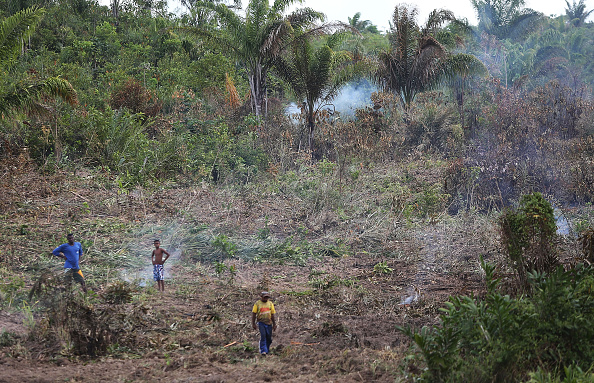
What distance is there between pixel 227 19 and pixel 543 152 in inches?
393

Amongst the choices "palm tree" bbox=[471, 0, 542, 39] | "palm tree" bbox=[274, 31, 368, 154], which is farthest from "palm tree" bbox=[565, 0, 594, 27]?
"palm tree" bbox=[274, 31, 368, 154]

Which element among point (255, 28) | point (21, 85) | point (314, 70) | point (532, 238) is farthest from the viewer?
point (314, 70)

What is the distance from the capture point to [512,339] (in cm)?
452

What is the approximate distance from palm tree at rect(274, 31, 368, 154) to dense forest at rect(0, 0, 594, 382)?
0.07 meters

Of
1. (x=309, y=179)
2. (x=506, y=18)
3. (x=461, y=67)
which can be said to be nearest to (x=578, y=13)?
(x=506, y=18)

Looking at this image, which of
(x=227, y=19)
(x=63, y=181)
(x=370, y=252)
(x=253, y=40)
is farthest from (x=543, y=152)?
(x=63, y=181)

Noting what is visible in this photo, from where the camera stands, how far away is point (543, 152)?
14.7 meters

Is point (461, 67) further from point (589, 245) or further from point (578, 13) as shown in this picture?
point (578, 13)

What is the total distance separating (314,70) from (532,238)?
39.0 ft

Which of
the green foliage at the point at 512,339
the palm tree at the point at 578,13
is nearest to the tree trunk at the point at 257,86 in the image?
the green foliage at the point at 512,339

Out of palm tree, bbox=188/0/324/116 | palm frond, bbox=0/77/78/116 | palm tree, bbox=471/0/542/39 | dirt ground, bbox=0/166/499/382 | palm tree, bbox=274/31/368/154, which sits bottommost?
dirt ground, bbox=0/166/499/382

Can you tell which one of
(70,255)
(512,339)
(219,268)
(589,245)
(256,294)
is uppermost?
(589,245)

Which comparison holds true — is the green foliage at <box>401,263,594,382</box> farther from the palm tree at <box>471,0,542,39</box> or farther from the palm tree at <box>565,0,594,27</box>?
the palm tree at <box>565,0,594,27</box>

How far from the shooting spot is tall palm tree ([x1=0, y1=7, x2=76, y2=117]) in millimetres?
10219
